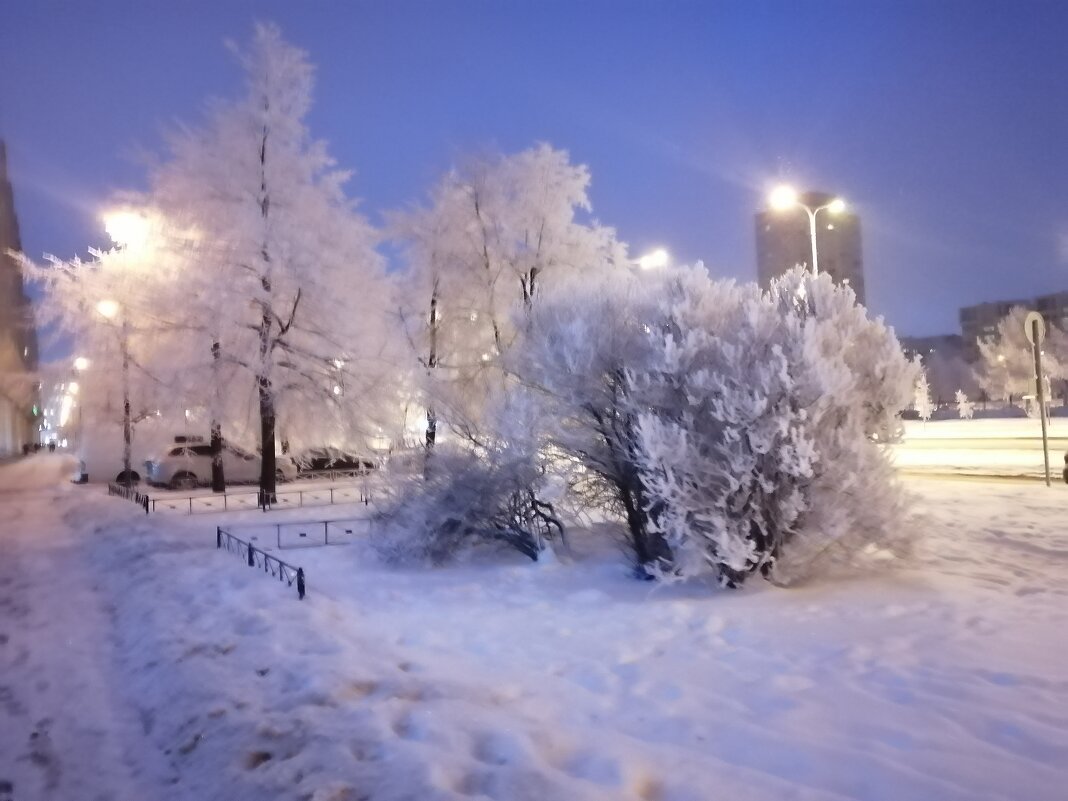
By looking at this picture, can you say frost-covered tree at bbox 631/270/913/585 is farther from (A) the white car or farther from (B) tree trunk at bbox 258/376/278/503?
(A) the white car

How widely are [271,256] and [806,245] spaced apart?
28.0 meters

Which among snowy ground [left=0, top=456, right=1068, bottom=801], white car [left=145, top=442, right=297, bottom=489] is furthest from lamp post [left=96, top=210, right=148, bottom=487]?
snowy ground [left=0, top=456, right=1068, bottom=801]

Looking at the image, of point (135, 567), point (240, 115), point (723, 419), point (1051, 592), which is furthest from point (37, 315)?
point (1051, 592)

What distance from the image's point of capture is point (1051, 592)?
8359mm

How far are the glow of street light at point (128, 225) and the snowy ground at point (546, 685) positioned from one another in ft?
42.8

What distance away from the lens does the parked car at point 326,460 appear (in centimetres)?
2521

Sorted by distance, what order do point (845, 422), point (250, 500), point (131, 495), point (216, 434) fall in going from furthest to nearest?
point (216, 434), point (131, 495), point (250, 500), point (845, 422)

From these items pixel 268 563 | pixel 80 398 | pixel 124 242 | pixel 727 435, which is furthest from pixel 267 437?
pixel 727 435

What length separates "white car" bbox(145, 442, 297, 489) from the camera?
26984 millimetres

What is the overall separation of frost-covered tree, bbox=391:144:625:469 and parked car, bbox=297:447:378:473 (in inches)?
150

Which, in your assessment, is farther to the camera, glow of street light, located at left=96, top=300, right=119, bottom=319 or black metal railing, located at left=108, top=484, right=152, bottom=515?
glow of street light, located at left=96, top=300, right=119, bottom=319

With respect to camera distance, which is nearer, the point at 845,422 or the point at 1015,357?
the point at 845,422

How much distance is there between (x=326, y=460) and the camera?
31.1 metres

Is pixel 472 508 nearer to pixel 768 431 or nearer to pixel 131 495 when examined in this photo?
pixel 768 431
